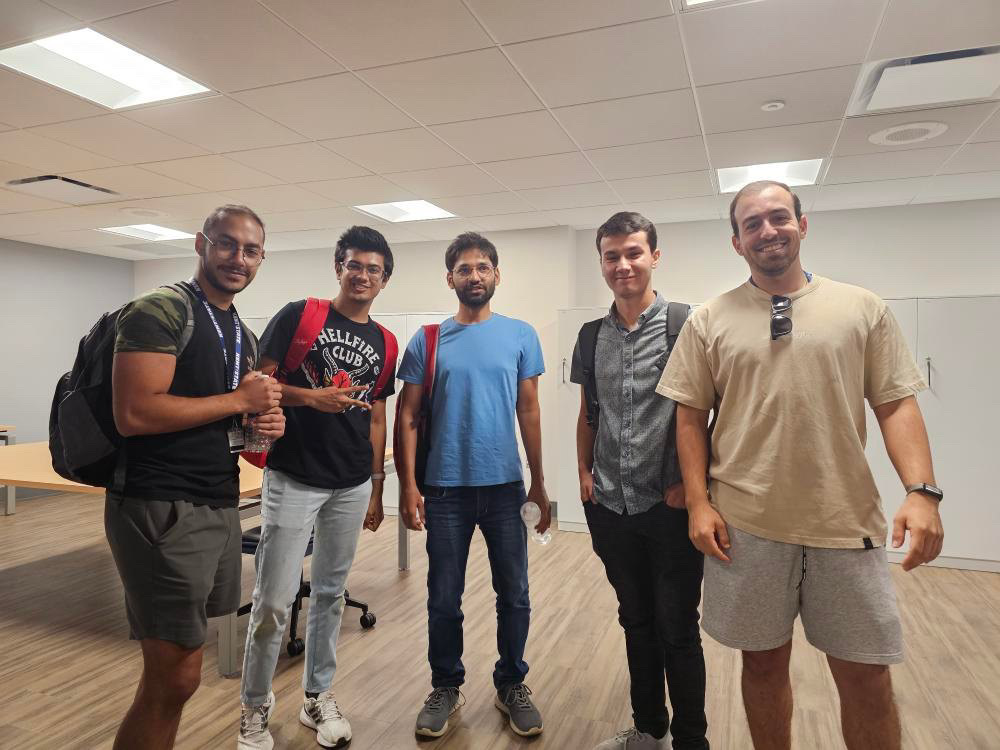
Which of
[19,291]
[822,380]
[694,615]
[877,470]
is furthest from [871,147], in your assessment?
[19,291]

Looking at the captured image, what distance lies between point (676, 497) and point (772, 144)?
271 cm

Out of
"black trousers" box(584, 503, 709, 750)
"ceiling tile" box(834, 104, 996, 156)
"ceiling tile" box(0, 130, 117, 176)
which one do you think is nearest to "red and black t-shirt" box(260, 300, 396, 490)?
"black trousers" box(584, 503, 709, 750)

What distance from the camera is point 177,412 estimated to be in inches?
57.6

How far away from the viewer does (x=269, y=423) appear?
1643mm

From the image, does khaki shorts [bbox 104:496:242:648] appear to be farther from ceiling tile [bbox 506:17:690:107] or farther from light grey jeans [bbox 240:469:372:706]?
ceiling tile [bbox 506:17:690:107]

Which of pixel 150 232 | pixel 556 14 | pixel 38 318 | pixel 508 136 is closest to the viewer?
pixel 556 14

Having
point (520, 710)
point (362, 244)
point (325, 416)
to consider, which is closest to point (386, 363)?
point (325, 416)

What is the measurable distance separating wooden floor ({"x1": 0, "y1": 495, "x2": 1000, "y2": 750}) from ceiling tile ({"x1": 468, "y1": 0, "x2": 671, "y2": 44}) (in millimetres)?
2466

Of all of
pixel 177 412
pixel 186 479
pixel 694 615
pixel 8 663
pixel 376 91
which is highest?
pixel 376 91

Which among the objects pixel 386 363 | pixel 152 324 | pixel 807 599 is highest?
pixel 152 324

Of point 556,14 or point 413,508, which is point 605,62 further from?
point 413,508

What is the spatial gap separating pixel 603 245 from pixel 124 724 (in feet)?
5.60

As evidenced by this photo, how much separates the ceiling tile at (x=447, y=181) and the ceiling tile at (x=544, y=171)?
0.35 feet

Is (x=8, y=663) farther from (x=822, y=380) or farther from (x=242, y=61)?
(x=822, y=380)
